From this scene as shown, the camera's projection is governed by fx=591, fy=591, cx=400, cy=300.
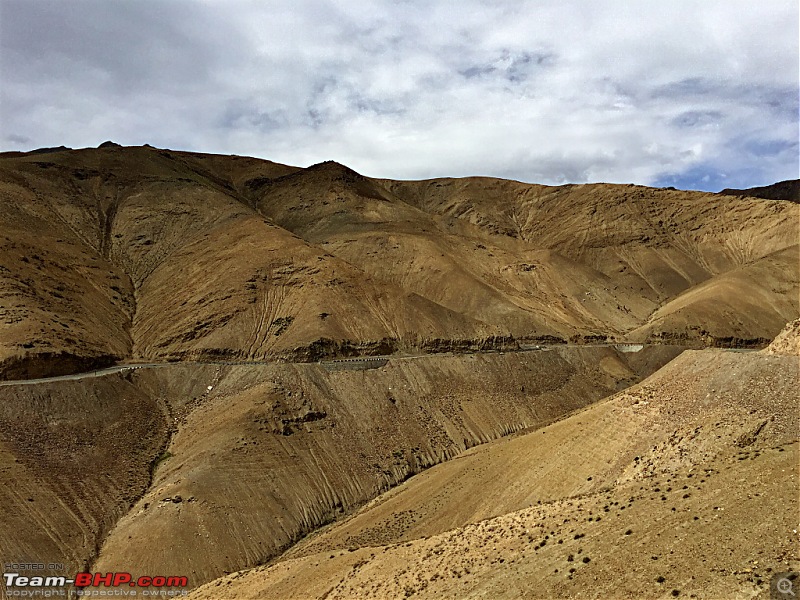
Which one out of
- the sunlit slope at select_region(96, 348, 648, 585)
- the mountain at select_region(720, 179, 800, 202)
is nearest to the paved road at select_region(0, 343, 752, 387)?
the sunlit slope at select_region(96, 348, 648, 585)

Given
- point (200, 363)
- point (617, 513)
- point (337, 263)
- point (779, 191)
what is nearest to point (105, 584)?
point (200, 363)

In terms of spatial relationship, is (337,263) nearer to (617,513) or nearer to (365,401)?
(365,401)

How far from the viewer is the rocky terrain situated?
52.4ft

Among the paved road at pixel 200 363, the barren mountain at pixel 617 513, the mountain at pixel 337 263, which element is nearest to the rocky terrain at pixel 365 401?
the barren mountain at pixel 617 513

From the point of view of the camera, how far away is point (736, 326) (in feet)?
216

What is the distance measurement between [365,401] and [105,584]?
64.8ft

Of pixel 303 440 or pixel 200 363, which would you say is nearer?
pixel 303 440

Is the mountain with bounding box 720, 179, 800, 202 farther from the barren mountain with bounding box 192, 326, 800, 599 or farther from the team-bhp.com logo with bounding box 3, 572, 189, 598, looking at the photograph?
the team-bhp.com logo with bounding box 3, 572, 189, 598

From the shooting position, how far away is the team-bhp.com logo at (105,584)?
24812 mm

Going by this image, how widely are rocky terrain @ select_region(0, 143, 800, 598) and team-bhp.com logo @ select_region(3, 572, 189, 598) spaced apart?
52cm

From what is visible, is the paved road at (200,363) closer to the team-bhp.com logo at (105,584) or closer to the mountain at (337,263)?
the mountain at (337,263)

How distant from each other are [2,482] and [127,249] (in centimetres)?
3882

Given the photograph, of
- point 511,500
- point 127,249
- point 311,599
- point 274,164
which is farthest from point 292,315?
point 274,164

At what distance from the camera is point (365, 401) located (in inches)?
Result: 1641
